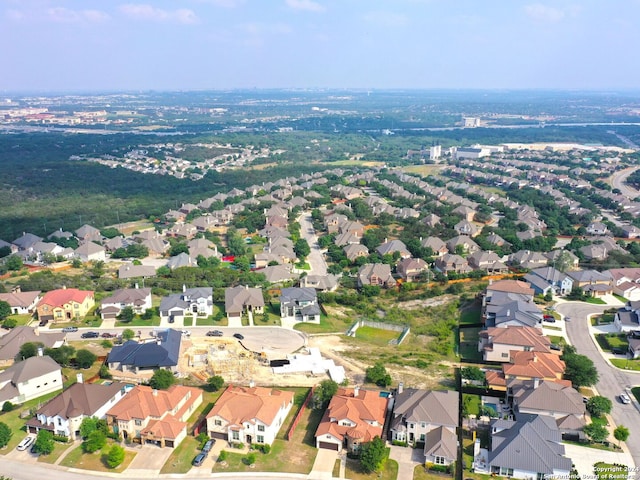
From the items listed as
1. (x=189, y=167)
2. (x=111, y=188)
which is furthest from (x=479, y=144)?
(x=111, y=188)

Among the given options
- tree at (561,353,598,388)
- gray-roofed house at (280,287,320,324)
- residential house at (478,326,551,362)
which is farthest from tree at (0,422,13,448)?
tree at (561,353,598,388)

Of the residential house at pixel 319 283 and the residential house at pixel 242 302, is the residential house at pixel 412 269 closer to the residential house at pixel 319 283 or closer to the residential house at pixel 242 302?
the residential house at pixel 319 283

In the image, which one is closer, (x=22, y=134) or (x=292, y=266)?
(x=292, y=266)

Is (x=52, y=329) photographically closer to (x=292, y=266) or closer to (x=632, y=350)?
(x=292, y=266)

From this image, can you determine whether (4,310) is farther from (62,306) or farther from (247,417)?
(247,417)

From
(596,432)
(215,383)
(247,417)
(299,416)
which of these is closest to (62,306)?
(215,383)

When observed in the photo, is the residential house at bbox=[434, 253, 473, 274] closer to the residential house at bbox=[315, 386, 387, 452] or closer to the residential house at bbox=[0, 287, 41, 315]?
the residential house at bbox=[315, 386, 387, 452]
